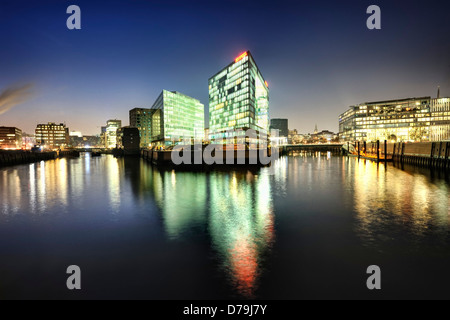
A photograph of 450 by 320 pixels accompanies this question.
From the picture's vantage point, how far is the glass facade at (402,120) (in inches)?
5753

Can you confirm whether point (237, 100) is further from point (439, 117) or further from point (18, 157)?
point (439, 117)

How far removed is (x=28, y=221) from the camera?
50.6 ft

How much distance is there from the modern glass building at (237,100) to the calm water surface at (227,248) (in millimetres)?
106697

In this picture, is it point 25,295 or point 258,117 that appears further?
point 258,117

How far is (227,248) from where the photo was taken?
1042cm

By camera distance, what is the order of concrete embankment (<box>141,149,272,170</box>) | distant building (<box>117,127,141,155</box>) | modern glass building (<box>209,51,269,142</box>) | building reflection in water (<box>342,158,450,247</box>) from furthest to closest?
1. distant building (<box>117,127,141,155</box>)
2. modern glass building (<box>209,51,269,142</box>)
3. concrete embankment (<box>141,149,272,170</box>)
4. building reflection in water (<box>342,158,450,247</box>)

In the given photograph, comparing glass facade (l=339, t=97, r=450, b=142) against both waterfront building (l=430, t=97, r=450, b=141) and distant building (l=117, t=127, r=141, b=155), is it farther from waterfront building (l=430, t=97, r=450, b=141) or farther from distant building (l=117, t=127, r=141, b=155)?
distant building (l=117, t=127, r=141, b=155)

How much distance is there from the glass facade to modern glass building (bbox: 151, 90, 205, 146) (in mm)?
116731

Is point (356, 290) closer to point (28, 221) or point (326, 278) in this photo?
point (326, 278)

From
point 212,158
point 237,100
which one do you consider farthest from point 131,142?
point 212,158

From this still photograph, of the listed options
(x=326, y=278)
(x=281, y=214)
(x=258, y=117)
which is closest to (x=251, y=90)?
(x=258, y=117)

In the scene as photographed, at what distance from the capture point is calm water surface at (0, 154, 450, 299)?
760 centimetres

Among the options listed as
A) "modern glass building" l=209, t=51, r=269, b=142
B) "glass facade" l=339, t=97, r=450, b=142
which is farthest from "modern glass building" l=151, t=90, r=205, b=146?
"glass facade" l=339, t=97, r=450, b=142
